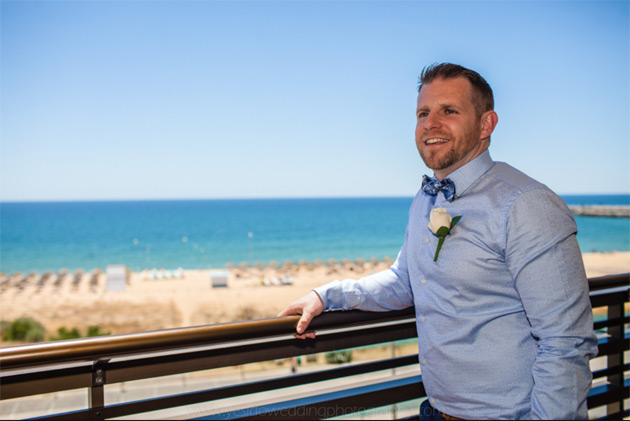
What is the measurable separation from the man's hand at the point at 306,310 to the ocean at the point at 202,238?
4983 centimetres

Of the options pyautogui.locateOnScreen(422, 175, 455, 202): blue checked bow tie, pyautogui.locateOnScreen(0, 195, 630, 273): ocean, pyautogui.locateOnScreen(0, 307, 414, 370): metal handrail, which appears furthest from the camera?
pyautogui.locateOnScreen(0, 195, 630, 273): ocean

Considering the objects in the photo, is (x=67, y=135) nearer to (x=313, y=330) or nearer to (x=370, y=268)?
(x=370, y=268)

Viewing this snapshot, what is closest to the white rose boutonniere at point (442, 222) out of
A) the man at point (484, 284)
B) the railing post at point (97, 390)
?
the man at point (484, 284)

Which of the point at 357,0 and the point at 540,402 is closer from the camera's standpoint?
the point at 540,402

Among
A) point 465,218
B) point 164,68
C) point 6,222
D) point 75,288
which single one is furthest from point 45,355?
point 6,222

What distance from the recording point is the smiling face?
1386 mm

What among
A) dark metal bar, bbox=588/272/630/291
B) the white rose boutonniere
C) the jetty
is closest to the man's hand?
the white rose boutonniere

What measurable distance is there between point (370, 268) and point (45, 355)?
1639 inches

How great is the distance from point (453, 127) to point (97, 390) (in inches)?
48.2

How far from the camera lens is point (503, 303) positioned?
1263 millimetres

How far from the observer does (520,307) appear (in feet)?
4.12

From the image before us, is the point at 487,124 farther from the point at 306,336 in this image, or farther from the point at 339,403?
the point at 339,403

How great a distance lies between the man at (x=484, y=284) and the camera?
1.13 m

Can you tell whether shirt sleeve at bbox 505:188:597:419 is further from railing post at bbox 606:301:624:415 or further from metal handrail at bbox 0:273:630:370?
railing post at bbox 606:301:624:415
